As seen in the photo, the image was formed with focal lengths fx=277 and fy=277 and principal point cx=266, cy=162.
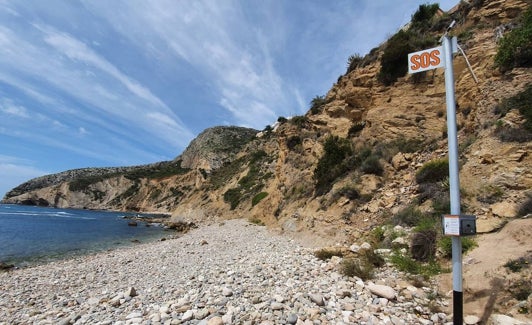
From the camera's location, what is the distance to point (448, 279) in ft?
17.0

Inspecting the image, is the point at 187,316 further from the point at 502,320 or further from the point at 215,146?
the point at 215,146

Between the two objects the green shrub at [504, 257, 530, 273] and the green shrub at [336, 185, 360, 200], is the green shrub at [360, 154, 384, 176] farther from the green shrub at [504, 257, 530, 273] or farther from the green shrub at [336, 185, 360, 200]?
the green shrub at [504, 257, 530, 273]

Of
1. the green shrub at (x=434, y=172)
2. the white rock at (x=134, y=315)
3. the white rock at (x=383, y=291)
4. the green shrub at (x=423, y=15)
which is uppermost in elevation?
the green shrub at (x=423, y=15)

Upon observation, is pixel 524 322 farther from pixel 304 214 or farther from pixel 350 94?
pixel 350 94

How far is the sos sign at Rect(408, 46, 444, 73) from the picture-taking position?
447 centimetres

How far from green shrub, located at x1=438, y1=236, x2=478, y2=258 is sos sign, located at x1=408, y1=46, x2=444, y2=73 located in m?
3.83

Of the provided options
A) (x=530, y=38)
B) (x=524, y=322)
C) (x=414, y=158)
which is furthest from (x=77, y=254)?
(x=530, y=38)

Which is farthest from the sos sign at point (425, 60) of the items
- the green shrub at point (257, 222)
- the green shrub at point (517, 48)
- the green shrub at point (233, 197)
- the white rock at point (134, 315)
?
the green shrub at point (233, 197)

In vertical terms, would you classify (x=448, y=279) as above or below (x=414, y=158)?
below

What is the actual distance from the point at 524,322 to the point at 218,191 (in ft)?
163

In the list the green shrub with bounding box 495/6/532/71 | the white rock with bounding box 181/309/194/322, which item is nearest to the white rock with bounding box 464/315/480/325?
the white rock with bounding box 181/309/194/322

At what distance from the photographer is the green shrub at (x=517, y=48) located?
368 inches

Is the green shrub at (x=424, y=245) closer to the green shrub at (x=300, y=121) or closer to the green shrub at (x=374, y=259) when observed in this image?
the green shrub at (x=374, y=259)

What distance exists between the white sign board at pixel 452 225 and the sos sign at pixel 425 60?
7.67ft
